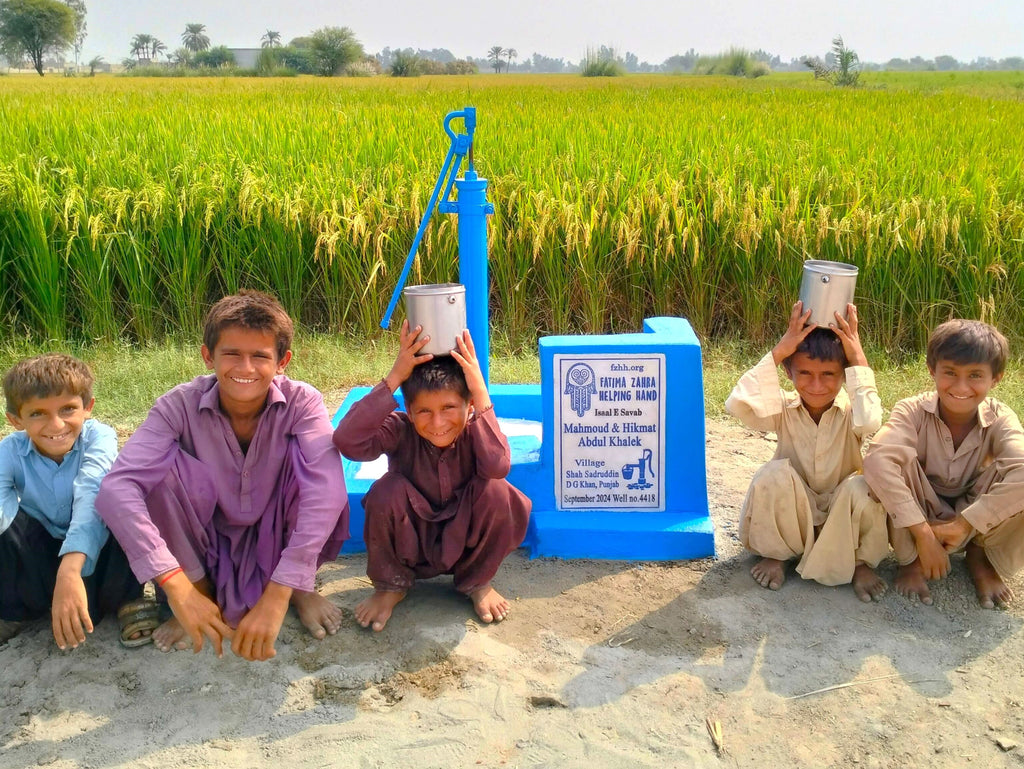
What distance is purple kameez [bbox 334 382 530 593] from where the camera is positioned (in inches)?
104

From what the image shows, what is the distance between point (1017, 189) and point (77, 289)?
241 inches

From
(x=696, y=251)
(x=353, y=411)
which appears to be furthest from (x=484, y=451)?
(x=696, y=251)

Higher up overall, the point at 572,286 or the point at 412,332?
the point at 412,332

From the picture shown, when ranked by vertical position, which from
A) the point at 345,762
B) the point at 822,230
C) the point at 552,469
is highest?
the point at 822,230

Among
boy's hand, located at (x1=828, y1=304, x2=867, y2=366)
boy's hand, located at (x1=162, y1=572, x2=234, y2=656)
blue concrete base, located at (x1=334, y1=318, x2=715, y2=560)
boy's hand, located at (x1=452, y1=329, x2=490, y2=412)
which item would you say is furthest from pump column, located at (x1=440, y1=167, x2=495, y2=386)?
boy's hand, located at (x1=162, y1=572, x2=234, y2=656)

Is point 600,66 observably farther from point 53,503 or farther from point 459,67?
point 53,503

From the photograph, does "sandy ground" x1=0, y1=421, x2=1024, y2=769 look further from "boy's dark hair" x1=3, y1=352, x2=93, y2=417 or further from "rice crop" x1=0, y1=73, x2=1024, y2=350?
"rice crop" x1=0, y1=73, x2=1024, y2=350

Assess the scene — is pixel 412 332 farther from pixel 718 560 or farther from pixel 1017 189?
pixel 1017 189

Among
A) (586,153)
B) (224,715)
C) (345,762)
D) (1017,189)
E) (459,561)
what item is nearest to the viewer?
(345,762)

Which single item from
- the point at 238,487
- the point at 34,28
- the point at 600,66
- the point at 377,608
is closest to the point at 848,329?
the point at 377,608

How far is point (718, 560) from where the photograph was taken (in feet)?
10.3

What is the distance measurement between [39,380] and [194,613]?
80cm

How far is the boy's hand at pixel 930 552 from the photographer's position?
8.91 feet

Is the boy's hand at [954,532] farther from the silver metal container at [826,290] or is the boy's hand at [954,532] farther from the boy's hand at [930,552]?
the silver metal container at [826,290]
